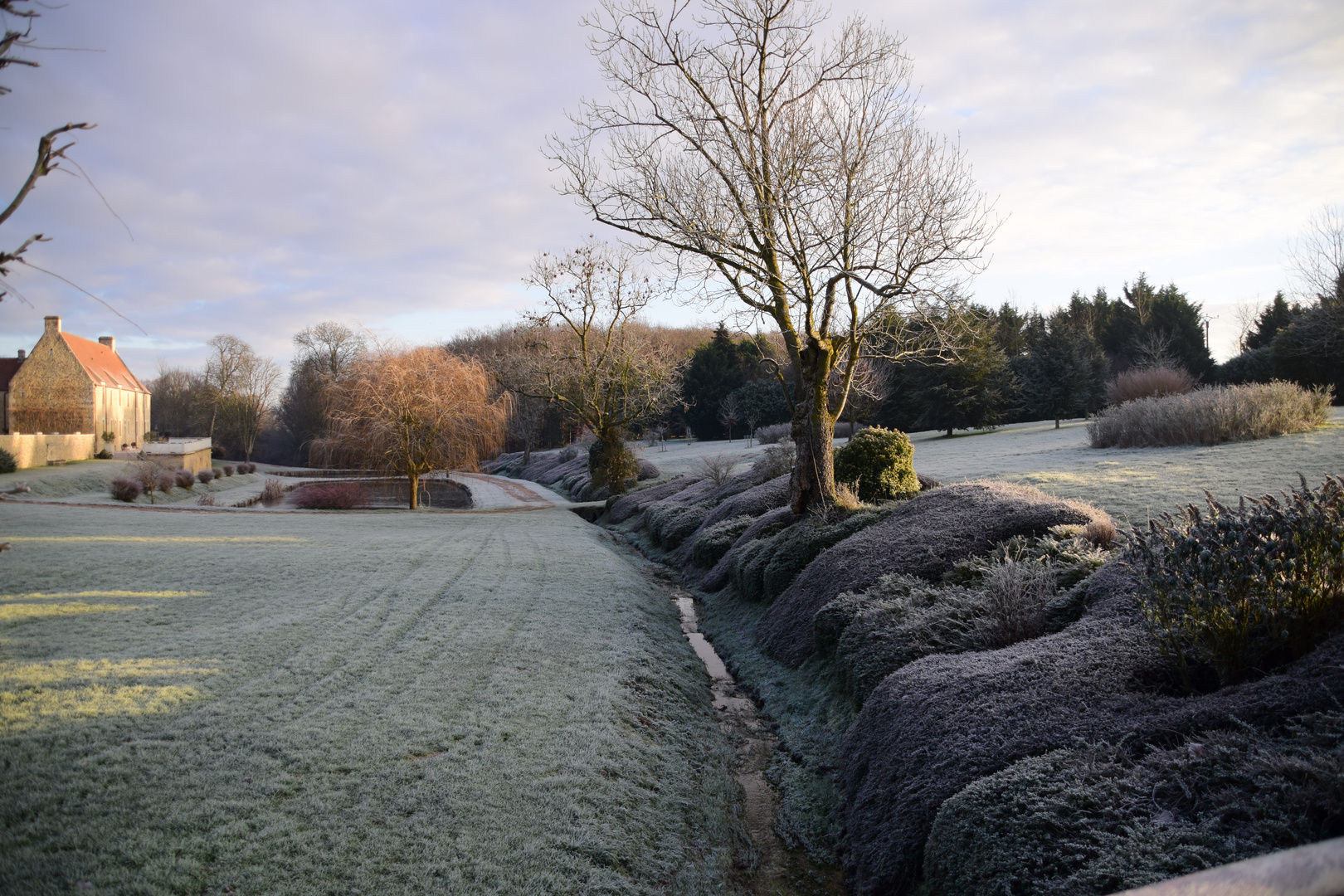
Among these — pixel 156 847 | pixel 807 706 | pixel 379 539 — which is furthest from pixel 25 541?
pixel 807 706

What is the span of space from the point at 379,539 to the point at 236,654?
7.60 meters

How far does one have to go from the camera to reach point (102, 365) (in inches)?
1823

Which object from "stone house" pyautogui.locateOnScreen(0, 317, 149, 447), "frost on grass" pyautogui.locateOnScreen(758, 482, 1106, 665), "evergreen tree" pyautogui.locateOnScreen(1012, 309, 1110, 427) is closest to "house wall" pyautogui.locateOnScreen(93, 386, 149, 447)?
"stone house" pyautogui.locateOnScreen(0, 317, 149, 447)

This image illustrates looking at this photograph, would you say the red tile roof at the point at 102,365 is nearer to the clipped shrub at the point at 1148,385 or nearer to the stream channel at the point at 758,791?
the stream channel at the point at 758,791

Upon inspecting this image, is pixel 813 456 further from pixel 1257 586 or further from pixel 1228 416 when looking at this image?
pixel 1228 416

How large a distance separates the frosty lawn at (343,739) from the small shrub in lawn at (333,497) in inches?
590

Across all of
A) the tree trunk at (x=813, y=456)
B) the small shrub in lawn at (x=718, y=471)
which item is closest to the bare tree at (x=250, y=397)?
the small shrub in lawn at (x=718, y=471)

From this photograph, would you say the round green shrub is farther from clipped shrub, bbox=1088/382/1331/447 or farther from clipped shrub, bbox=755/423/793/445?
clipped shrub, bbox=755/423/793/445

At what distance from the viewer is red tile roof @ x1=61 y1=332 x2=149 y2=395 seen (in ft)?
139

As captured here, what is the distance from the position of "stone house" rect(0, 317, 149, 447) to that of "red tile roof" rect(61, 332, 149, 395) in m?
0.06

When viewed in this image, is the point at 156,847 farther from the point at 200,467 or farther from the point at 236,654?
the point at 200,467

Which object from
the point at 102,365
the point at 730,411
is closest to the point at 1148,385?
the point at 730,411

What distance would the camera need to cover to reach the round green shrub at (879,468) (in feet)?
36.2

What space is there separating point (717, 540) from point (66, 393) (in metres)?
40.7
